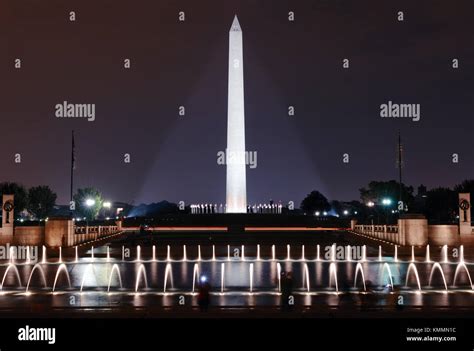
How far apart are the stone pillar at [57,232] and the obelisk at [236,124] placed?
26.5 metres

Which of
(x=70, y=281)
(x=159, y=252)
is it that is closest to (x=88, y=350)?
(x=70, y=281)

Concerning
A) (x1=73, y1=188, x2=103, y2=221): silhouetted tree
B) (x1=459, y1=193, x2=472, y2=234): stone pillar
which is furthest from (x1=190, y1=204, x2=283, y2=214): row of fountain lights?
(x1=459, y1=193, x2=472, y2=234): stone pillar

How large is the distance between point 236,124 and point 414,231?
26816 mm

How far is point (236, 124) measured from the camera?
59.5 metres

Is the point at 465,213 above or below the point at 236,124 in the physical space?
below

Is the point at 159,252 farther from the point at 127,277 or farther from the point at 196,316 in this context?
the point at 196,316

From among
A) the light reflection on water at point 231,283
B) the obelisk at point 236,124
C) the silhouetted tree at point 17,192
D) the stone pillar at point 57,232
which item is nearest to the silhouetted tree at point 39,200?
the silhouetted tree at point 17,192

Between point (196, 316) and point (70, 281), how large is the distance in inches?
431

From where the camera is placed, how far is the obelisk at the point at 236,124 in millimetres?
58250

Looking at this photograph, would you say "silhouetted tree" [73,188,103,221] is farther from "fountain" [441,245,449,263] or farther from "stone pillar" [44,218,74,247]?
"fountain" [441,245,449,263]

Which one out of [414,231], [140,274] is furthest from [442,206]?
[140,274]

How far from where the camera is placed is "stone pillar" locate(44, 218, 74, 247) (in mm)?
35188

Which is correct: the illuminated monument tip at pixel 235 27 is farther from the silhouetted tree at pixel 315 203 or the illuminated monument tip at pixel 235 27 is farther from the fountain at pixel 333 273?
the silhouetted tree at pixel 315 203

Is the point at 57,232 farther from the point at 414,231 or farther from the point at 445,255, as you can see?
the point at 445,255
